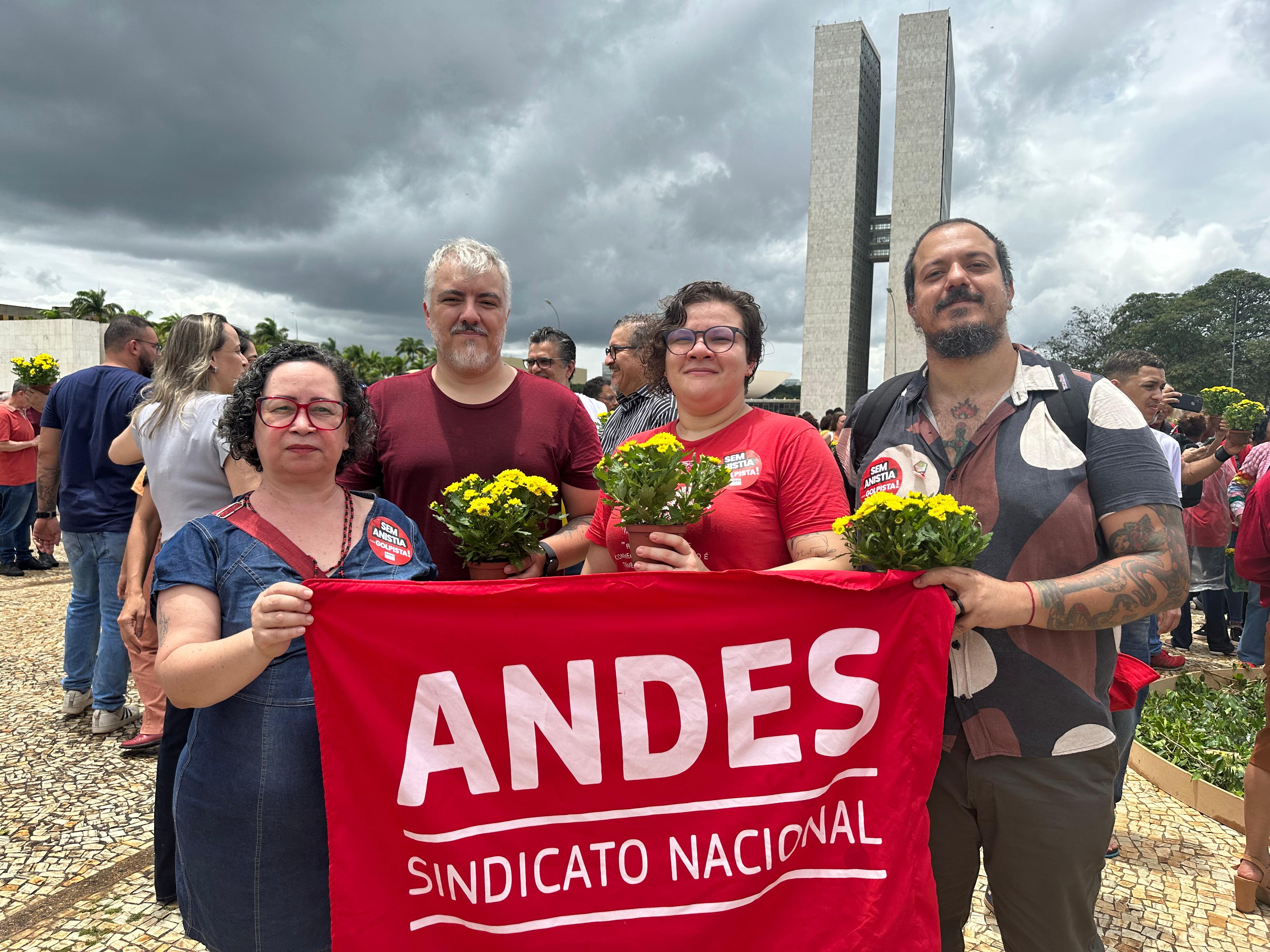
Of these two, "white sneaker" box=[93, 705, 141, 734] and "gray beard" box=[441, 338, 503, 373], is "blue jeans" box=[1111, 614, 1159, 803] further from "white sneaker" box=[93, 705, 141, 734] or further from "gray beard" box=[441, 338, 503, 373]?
"white sneaker" box=[93, 705, 141, 734]

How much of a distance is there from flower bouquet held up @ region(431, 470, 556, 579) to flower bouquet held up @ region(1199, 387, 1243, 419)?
7268mm

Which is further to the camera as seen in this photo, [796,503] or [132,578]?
[132,578]

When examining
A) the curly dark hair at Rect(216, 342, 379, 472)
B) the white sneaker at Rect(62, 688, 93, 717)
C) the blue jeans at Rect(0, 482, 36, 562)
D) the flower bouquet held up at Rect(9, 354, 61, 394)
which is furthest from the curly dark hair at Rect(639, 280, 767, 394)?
the blue jeans at Rect(0, 482, 36, 562)

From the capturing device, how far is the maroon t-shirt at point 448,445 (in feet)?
9.22

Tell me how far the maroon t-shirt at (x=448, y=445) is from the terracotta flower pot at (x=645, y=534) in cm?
70

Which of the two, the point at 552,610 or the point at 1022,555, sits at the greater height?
the point at 1022,555

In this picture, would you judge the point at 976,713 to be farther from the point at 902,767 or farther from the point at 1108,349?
the point at 1108,349

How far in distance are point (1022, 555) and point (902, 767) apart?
67 centimetres

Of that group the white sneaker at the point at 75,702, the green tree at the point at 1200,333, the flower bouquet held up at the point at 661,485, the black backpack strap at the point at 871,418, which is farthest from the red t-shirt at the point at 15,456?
the green tree at the point at 1200,333

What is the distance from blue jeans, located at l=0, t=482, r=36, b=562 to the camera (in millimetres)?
10133

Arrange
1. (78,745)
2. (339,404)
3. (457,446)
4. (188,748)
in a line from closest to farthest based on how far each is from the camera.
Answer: (188,748) < (339,404) < (457,446) < (78,745)

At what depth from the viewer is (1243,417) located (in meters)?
6.37

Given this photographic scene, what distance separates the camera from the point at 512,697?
2.02m

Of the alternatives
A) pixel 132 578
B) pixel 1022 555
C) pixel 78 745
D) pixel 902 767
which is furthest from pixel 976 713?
pixel 78 745
